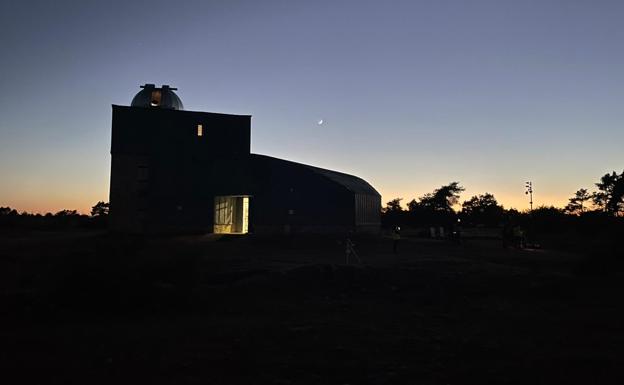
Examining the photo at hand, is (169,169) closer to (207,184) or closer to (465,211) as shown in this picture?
(207,184)

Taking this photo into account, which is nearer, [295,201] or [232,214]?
[295,201]

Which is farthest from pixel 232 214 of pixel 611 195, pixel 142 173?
pixel 611 195

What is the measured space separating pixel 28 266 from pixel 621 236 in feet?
72.6

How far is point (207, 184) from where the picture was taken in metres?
33.2

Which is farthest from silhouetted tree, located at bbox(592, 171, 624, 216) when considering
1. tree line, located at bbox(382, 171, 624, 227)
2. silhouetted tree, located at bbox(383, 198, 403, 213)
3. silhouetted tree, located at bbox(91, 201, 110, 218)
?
silhouetted tree, located at bbox(91, 201, 110, 218)

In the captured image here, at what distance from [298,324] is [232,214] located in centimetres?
Answer: 2591

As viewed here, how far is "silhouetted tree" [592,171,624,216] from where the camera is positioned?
4893 cm

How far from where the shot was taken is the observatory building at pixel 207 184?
3209cm

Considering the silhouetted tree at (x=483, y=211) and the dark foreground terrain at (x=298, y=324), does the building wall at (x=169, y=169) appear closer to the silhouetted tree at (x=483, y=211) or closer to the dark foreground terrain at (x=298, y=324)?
the dark foreground terrain at (x=298, y=324)

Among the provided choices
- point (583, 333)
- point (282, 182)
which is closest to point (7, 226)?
point (282, 182)

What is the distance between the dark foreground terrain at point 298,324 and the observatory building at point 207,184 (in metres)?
16.1

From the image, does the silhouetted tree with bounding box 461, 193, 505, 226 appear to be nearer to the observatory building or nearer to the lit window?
the observatory building

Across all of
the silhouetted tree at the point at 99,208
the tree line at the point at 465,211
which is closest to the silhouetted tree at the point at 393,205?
the tree line at the point at 465,211

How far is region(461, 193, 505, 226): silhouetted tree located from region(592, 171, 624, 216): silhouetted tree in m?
13.7
